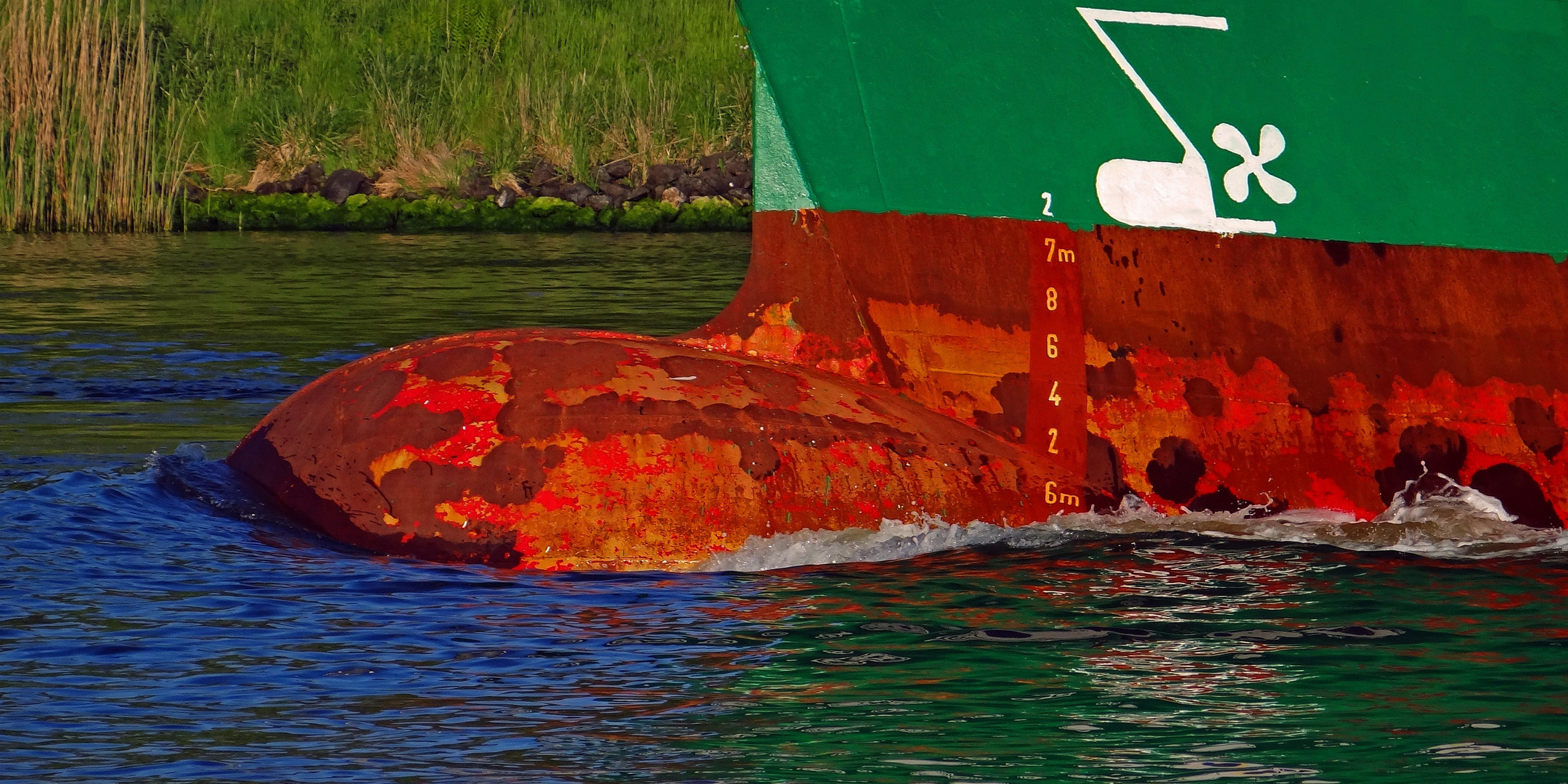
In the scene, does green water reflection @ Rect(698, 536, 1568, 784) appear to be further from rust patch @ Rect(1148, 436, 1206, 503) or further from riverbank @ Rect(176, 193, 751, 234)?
riverbank @ Rect(176, 193, 751, 234)

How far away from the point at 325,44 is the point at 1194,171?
60.1 feet

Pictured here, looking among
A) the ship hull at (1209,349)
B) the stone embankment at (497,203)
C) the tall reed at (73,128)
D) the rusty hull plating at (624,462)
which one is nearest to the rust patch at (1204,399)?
the ship hull at (1209,349)

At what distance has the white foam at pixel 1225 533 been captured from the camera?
5.59 meters

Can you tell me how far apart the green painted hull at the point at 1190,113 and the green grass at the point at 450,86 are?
1455cm

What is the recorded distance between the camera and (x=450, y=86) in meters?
21.5

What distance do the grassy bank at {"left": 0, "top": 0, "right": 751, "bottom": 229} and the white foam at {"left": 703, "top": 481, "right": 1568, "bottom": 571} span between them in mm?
13428

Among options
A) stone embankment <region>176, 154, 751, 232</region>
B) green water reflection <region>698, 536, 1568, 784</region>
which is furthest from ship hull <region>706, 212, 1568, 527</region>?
stone embankment <region>176, 154, 751, 232</region>

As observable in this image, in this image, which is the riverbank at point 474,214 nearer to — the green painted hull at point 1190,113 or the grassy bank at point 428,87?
the grassy bank at point 428,87

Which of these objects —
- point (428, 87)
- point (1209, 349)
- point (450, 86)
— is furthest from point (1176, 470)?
point (428, 87)

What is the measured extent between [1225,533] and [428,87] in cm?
1696

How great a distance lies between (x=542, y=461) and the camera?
19.1 ft

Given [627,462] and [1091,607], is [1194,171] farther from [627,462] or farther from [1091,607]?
[627,462]

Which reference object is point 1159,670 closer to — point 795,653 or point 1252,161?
point 795,653

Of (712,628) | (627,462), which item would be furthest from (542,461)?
(712,628)
